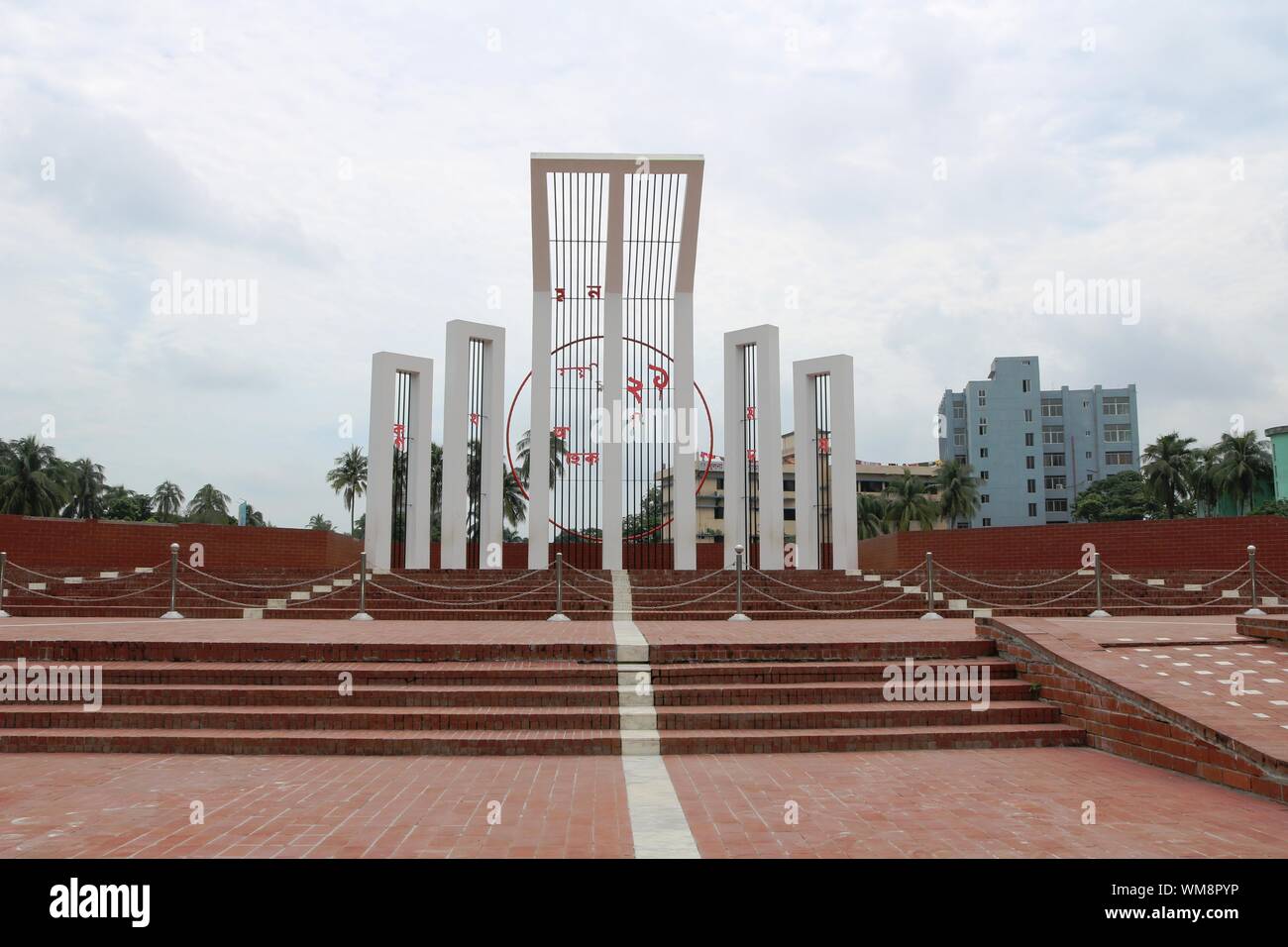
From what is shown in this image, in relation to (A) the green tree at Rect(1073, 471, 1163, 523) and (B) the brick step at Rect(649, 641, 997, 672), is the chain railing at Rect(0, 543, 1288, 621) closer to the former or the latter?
(B) the brick step at Rect(649, 641, 997, 672)

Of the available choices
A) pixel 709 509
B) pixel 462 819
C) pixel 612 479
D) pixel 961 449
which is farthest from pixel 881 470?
pixel 462 819

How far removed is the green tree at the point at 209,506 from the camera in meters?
75.9

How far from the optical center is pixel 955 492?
169ft

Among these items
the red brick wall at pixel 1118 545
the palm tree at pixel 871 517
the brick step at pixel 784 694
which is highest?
the palm tree at pixel 871 517

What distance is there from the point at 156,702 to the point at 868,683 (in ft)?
19.5

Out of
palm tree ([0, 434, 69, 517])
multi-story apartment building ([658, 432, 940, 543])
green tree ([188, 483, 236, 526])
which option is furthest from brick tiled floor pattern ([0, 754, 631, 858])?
green tree ([188, 483, 236, 526])

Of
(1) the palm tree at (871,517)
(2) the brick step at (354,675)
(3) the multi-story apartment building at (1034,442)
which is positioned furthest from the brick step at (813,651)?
(3) the multi-story apartment building at (1034,442)

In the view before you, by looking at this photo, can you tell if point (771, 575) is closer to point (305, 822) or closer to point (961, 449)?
point (305, 822)

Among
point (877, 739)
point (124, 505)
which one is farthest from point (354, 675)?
point (124, 505)

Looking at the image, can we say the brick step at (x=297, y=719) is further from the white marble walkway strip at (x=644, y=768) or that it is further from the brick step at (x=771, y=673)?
the brick step at (x=771, y=673)

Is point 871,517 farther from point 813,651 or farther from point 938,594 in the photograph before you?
point 813,651

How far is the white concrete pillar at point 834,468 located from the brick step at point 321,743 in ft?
37.0

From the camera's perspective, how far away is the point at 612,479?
17.2m
